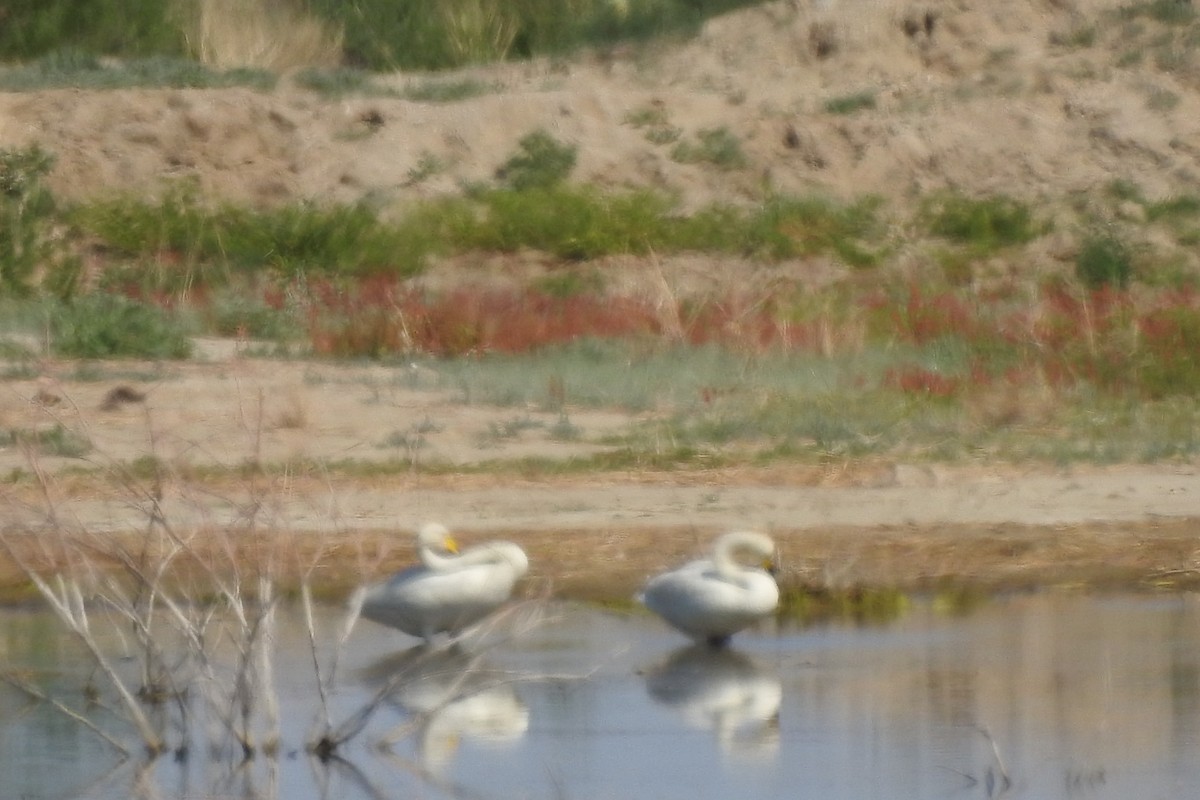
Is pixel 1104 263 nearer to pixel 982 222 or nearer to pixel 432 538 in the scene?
pixel 982 222

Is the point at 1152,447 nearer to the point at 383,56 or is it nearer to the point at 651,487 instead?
the point at 651,487

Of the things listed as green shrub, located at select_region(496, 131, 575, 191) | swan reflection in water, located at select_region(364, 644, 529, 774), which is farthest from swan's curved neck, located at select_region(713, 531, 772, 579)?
green shrub, located at select_region(496, 131, 575, 191)

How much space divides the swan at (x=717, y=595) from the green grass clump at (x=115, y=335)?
32.9 ft

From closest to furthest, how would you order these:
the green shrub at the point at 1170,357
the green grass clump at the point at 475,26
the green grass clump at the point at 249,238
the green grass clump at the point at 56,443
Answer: the green grass clump at the point at 56,443 < the green shrub at the point at 1170,357 < the green grass clump at the point at 249,238 < the green grass clump at the point at 475,26

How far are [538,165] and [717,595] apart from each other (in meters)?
26.3

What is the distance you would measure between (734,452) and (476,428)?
6.01ft

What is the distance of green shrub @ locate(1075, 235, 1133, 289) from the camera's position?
3041 cm

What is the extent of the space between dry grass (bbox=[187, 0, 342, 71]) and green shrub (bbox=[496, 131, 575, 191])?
798cm

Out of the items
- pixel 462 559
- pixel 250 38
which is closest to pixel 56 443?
pixel 462 559

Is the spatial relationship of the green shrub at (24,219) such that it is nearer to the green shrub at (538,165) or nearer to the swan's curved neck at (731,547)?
the green shrub at (538,165)

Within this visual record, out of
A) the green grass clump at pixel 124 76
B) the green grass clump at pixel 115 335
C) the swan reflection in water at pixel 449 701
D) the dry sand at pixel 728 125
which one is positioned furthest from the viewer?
the green grass clump at pixel 124 76

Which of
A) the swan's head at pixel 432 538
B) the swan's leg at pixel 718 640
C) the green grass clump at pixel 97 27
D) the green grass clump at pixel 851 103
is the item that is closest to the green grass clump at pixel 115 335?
the swan's head at pixel 432 538

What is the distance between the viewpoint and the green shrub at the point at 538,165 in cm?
3550

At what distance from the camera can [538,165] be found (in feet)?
117
